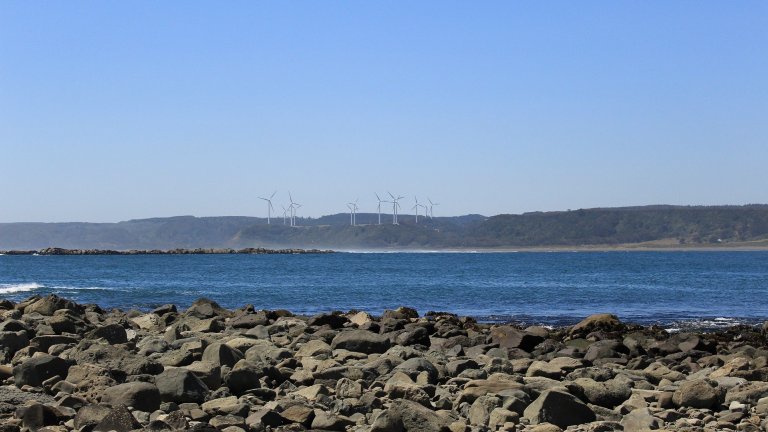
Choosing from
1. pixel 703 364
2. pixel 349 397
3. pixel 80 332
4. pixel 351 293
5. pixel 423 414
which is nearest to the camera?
pixel 423 414

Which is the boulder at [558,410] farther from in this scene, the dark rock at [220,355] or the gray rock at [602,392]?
the dark rock at [220,355]

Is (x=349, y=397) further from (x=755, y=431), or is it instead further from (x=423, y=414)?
(x=755, y=431)

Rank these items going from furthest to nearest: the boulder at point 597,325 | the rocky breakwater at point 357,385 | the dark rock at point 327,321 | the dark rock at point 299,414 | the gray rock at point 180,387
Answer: the boulder at point 597,325 → the dark rock at point 327,321 → the gray rock at point 180,387 → the dark rock at point 299,414 → the rocky breakwater at point 357,385

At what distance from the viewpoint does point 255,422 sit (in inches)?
446

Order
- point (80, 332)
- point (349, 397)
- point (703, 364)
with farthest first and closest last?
point (80, 332), point (703, 364), point (349, 397)

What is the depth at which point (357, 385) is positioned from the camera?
519 inches

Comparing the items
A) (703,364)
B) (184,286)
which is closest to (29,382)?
(703,364)

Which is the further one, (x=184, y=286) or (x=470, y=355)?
(x=184, y=286)

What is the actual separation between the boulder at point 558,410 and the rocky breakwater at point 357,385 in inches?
0.5

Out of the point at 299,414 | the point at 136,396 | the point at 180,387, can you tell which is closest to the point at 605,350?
the point at 299,414

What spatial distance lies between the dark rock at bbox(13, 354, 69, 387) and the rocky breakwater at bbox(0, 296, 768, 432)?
15 mm

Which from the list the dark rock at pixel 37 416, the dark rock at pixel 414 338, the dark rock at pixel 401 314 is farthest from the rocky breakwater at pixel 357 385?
the dark rock at pixel 401 314

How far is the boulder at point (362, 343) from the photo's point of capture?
55.4 ft

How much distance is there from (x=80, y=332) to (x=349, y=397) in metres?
7.96
